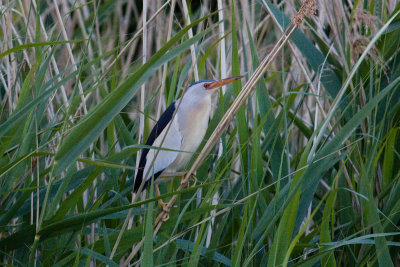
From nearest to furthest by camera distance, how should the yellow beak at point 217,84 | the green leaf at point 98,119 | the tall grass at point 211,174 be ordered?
the green leaf at point 98,119 → the tall grass at point 211,174 → the yellow beak at point 217,84

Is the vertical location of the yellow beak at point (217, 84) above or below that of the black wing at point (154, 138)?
above

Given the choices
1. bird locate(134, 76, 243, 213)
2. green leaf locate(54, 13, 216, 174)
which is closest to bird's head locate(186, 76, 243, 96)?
bird locate(134, 76, 243, 213)

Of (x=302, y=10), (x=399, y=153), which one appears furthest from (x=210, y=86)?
(x=399, y=153)

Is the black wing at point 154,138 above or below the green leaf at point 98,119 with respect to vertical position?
below

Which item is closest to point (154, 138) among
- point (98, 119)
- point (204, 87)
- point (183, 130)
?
point (183, 130)

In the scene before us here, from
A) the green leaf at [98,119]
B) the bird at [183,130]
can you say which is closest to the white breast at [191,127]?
the bird at [183,130]

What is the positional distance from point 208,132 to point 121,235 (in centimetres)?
43

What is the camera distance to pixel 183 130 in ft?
4.71

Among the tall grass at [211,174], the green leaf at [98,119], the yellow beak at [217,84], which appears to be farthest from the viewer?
the yellow beak at [217,84]

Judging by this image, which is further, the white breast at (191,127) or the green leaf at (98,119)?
the white breast at (191,127)

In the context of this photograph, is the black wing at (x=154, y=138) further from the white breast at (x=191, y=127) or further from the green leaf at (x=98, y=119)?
the green leaf at (x=98, y=119)

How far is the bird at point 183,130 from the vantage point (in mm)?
1389

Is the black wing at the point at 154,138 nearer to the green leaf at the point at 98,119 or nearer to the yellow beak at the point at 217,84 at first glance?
the yellow beak at the point at 217,84

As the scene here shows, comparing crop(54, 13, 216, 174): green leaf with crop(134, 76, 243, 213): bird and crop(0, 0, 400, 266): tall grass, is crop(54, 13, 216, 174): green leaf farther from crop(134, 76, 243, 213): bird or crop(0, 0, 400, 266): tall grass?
crop(134, 76, 243, 213): bird
